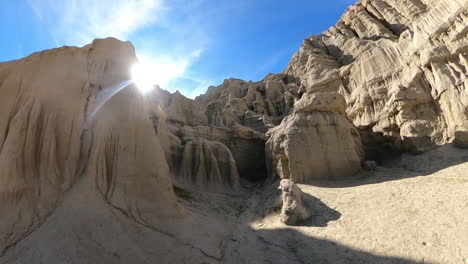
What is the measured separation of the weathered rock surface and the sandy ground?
1.07ft

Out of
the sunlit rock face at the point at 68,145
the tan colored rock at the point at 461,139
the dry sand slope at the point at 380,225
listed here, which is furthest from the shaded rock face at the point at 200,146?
the tan colored rock at the point at 461,139

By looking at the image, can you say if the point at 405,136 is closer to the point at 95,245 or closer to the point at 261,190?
the point at 261,190

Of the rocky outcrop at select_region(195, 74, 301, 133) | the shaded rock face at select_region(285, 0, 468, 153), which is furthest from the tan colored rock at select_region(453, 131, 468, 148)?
the rocky outcrop at select_region(195, 74, 301, 133)

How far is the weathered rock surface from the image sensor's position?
11.1 m

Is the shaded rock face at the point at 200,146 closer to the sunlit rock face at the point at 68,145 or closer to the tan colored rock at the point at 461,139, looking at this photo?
the sunlit rock face at the point at 68,145

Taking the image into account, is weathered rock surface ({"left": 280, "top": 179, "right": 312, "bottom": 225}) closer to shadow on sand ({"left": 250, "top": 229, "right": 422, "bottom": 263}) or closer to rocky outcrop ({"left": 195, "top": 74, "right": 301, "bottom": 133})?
shadow on sand ({"left": 250, "top": 229, "right": 422, "bottom": 263})

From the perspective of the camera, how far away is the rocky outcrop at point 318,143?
615 inches

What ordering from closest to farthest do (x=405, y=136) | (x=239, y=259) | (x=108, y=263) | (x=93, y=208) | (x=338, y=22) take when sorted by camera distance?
(x=108, y=263) → (x=93, y=208) → (x=239, y=259) → (x=405, y=136) → (x=338, y=22)

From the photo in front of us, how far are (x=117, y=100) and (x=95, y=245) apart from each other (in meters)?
5.68

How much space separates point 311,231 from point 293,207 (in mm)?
1455

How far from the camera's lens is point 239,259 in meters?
8.45

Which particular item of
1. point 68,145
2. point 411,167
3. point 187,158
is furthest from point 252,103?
point 68,145

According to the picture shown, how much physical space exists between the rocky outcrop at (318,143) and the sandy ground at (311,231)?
2.23 meters

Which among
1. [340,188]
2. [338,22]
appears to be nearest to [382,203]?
[340,188]
